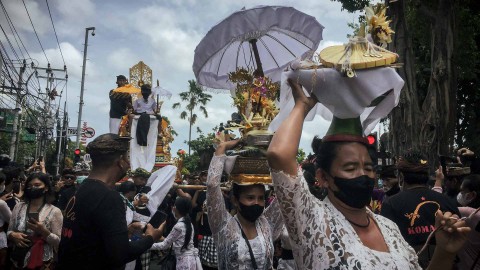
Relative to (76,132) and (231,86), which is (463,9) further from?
(76,132)

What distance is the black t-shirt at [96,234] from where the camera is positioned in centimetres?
283

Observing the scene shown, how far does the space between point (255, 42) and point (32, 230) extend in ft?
10.6

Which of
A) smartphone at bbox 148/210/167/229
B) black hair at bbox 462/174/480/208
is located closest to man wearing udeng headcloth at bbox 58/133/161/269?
smartphone at bbox 148/210/167/229

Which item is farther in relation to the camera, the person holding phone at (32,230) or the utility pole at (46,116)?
the utility pole at (46,116)

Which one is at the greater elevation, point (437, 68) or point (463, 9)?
point (463, 9)

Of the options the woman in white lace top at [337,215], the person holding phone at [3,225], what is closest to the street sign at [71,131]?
the person holding phone at [3,225]

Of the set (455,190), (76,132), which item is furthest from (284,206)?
(76,132)

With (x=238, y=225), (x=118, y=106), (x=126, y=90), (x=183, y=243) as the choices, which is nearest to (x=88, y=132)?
(x=118, y=106)

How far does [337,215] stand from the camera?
2.11 metres

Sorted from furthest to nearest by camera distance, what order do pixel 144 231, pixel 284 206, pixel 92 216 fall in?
pixel 144 231 < pixel 92 216 < pixel 284 206

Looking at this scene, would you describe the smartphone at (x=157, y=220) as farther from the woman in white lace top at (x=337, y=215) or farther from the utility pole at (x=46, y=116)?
the utility pole at (x=46, y=116)

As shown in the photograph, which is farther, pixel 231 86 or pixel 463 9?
pixel 463 9

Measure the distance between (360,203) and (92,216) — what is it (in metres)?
1.72

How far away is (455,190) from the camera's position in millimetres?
5988
